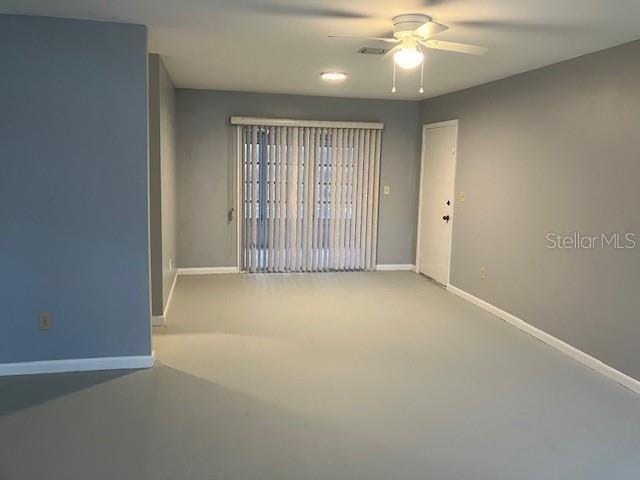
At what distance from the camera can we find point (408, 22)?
10.0ft

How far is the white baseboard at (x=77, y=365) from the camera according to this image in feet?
11.7

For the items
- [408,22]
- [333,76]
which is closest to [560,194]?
[408,22]

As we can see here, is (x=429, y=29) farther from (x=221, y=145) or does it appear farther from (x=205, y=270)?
(x=205, y=270)

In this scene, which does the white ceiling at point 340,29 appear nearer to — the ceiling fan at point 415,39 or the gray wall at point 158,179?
the ceiling fan at point 415,39

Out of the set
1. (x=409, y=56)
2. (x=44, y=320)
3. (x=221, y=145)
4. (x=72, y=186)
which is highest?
(x=409, y=56)

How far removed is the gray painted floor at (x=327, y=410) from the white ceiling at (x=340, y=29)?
2.26 metres

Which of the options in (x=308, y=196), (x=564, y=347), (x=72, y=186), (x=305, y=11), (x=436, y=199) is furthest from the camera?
(x=308, y=196)

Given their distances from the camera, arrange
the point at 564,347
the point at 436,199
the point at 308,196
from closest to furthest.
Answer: the point at 564,347
the point at 436,199
the point at 308,196

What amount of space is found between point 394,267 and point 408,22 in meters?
4.60

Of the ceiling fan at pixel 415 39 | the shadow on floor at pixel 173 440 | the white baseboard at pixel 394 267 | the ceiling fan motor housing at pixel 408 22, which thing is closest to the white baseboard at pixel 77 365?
the shadow on floor at pixel 173 440

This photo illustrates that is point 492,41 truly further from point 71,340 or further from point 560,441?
point 71,340

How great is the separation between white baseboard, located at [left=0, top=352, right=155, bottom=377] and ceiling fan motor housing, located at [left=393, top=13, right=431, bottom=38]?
2.69 m

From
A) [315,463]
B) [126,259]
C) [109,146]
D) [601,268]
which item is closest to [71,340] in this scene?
[126,259]

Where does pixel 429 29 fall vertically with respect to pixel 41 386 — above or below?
above
